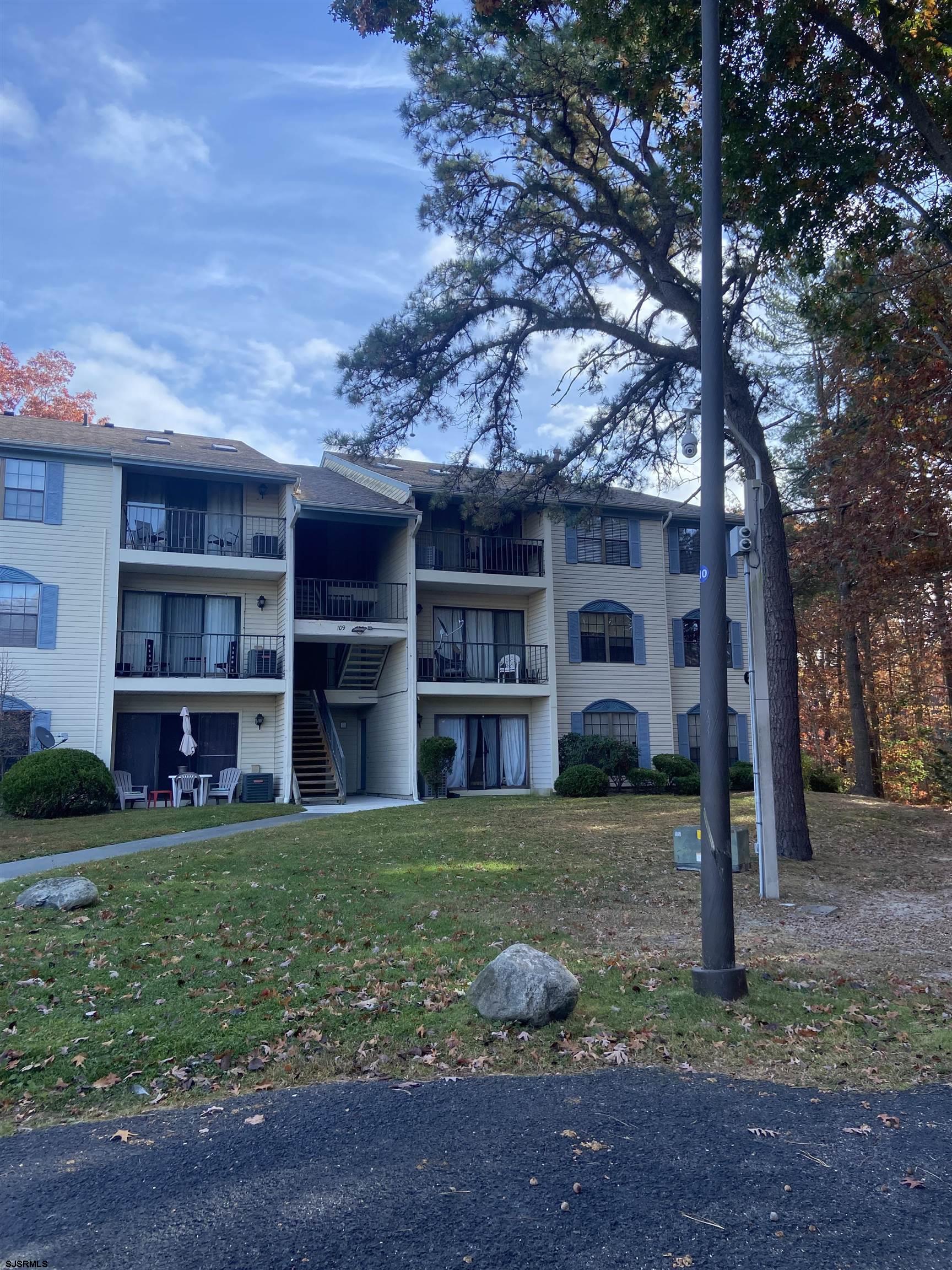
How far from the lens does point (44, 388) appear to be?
33.9 meters

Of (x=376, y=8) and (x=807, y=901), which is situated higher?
(x=376, y=8)

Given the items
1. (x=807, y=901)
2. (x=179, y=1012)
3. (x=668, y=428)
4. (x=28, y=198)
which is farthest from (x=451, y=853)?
(x=28, y=198)

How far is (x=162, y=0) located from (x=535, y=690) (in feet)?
52.1

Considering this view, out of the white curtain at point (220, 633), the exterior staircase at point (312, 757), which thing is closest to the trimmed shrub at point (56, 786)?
the white curtain at point (220, 633)

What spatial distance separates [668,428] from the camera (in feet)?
54.9

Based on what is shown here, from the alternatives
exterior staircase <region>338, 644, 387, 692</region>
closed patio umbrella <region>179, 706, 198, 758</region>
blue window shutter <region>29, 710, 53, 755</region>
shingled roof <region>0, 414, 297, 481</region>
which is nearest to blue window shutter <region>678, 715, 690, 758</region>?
exterior staircase <region>338, 644, 387, 692</region>

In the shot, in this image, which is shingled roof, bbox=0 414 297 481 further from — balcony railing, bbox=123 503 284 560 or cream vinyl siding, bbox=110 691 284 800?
cream vinyl siding, bbox=110 691 284 800

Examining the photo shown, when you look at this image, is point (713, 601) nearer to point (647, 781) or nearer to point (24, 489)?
point (647, 781)

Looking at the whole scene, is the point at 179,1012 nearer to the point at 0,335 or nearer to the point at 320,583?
the point at 320,583

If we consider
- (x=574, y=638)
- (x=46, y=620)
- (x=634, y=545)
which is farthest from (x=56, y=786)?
(x=634, y=545)

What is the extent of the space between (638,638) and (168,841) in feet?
49.3

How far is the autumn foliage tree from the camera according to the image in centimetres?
3341

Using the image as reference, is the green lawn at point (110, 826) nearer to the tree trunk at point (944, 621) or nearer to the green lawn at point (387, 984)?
the green lawn at point (387, 984)

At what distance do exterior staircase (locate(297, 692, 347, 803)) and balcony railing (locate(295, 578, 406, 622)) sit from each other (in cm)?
227
